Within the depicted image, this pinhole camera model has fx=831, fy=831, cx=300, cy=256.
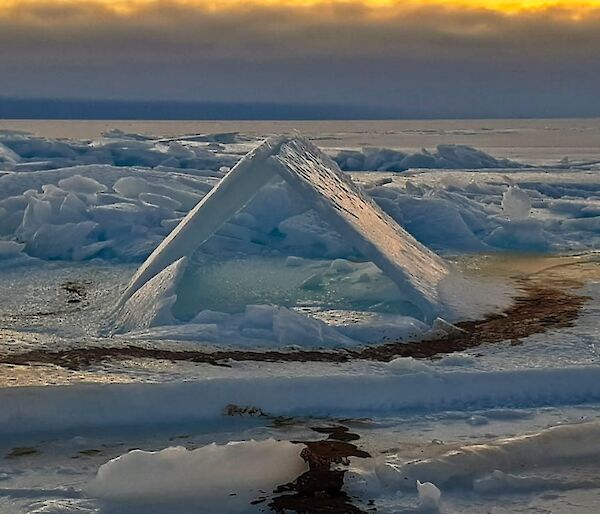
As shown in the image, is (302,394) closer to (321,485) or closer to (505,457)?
(321,485)

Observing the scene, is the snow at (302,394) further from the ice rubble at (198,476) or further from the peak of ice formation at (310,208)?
the peak of ice formation at (310,208)

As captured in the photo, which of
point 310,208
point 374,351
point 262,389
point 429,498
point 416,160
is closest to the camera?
point 429,498

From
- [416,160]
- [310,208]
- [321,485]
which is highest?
[416,160]

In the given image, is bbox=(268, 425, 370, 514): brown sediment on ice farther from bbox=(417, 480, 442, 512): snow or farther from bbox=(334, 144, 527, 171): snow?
bbox=(334, 144, 527, 171): snow

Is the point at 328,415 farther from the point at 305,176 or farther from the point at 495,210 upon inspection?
the point at 495,210

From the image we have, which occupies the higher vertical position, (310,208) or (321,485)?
(310,208)

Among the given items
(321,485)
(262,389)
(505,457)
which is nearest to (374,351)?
(262,389)
